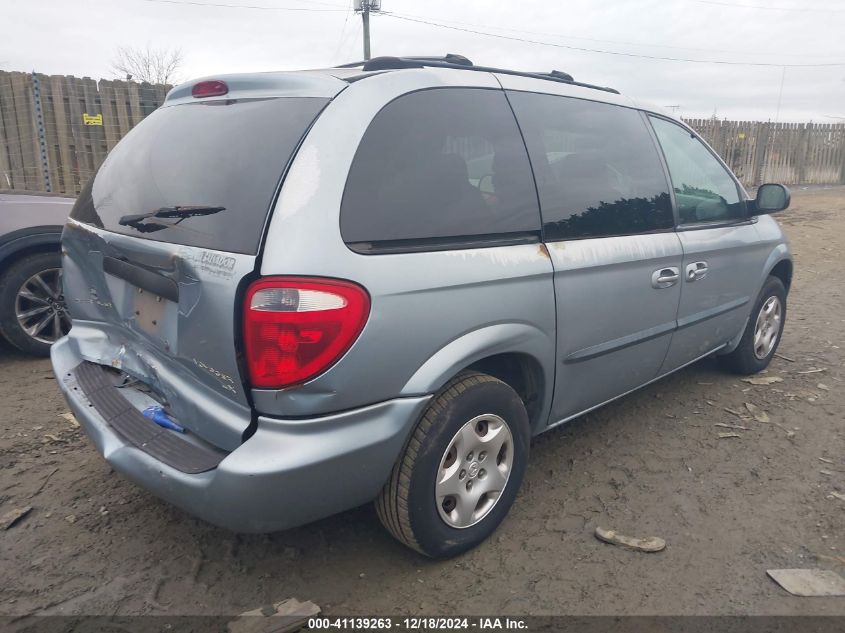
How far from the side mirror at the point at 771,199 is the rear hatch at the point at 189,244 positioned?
3.09 meters

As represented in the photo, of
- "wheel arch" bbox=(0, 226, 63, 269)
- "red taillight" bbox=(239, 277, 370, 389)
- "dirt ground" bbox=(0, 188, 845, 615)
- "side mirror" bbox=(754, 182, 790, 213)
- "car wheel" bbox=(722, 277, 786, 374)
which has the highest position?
"side mirror" bbox=(754, 182, 790, 213)

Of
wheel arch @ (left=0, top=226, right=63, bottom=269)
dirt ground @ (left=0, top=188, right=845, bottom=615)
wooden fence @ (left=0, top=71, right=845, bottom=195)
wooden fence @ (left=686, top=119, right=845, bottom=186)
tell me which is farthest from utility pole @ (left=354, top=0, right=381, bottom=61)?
dirt ground @ (left=0, top=188, right=845, bottom=615)

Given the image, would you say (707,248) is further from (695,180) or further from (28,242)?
(28,242)

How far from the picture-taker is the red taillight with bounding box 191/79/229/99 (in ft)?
7.92

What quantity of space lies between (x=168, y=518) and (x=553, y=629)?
5.48ft

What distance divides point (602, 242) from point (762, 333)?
7.67ft

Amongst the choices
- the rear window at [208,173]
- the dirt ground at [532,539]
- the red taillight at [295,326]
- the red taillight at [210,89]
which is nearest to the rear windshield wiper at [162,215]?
the rear window at [208,173]

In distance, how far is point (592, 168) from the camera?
2.94 metres

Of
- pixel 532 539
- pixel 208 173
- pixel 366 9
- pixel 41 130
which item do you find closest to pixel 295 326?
pixel 208 173

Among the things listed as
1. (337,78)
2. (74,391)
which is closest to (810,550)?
(337,78)

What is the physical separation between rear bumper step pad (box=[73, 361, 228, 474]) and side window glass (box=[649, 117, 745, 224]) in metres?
2.76

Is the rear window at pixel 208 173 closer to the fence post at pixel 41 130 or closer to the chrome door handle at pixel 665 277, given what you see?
the chrome door handle at pixel 665 277

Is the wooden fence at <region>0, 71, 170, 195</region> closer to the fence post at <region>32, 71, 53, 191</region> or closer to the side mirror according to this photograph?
the fence post at <region>32, 71, 53, 191</region>

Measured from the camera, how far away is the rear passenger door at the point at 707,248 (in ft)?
11.3
